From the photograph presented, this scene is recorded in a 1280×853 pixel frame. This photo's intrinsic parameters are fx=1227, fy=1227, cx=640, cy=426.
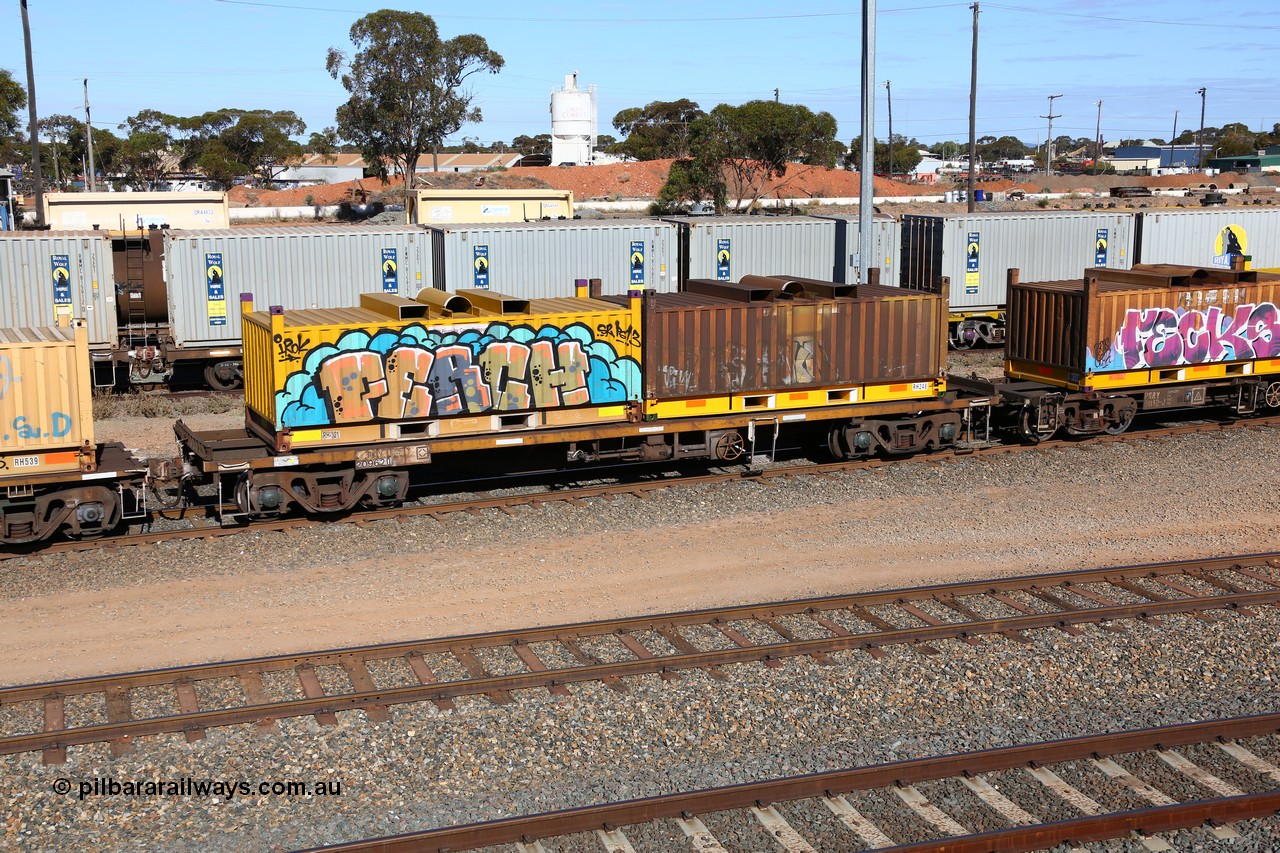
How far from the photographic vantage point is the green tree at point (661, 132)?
105 metres

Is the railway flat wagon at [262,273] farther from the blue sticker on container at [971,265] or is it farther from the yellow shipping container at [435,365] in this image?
the blue sticker on container at [971,265]

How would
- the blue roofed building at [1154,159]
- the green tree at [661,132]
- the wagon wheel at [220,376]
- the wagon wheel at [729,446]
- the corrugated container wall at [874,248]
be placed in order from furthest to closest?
1. the blue roofed building at [1154,159]
2. the green tree at [661,132]
3. the corrugated container wall at [874,248]
4. the wagon wheel at [220,376]
5. the wagon wheel at [729,446]

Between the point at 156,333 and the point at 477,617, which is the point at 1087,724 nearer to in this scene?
the point at 477,617

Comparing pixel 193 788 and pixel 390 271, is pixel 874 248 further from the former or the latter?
pixel 193 788

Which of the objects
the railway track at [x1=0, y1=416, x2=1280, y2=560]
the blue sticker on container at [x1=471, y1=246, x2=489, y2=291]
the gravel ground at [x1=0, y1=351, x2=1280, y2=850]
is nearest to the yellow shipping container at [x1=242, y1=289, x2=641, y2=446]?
the railway track at [x1=0, y1=416, x2=1280, y2=560]

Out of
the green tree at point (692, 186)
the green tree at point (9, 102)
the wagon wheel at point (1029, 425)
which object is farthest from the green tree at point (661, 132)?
the wagon wheel at point (1029, 425)

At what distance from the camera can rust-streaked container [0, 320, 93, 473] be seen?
1410 centimetres

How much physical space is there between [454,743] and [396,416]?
726 cm

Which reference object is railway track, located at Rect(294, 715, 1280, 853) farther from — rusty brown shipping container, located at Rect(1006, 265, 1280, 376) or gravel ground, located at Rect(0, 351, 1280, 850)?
rusty brown shipping container, located at Rect(1006, 265, 1280, 376)

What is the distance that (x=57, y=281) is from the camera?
81.6 feet

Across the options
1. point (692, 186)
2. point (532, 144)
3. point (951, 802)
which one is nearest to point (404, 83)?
point (692, 186)

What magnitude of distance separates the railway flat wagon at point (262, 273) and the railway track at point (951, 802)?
19.9 meters

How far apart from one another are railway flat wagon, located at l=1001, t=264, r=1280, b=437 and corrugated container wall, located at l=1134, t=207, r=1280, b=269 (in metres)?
11.7

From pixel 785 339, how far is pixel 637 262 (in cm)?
1144
